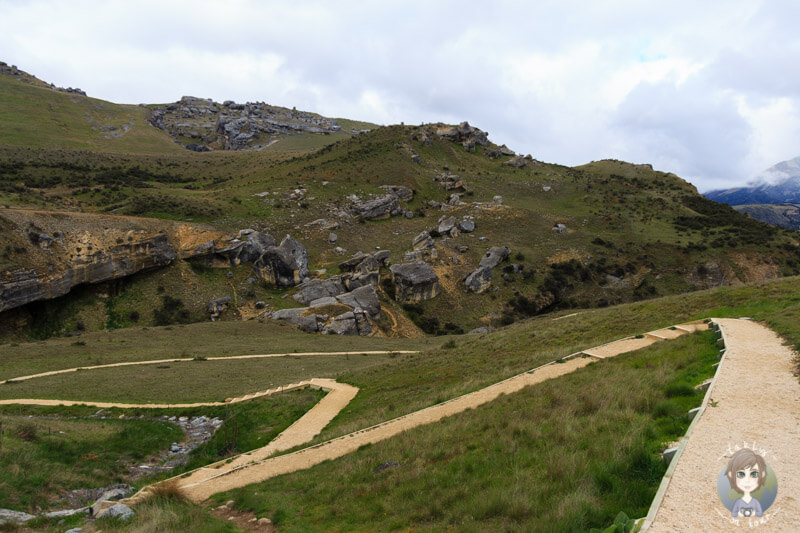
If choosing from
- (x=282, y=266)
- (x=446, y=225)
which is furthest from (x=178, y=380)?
(x=446, y=225)

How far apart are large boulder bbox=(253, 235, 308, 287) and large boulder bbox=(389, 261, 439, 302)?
1189 centimetres

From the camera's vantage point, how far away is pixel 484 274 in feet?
179

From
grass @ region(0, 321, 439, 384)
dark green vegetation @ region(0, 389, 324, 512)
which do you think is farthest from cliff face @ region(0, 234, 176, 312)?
dark green vegetation @ region(0, 389, 324, 512)

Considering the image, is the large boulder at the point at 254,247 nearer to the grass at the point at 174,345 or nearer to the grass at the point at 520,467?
the grass at the point at 174,345

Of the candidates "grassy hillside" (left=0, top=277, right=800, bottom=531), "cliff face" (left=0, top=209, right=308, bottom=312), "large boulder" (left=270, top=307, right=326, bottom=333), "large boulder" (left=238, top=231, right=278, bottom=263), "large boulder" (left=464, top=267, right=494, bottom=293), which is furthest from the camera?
"large boulder" (left=464, top=267, right=494, bottom=293)

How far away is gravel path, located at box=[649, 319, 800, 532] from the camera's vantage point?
4.55 m

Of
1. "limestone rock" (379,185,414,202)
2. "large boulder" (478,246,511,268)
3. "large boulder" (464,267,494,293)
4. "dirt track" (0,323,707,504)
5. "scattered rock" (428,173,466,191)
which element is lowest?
"dirt track" (0,323,707,504)

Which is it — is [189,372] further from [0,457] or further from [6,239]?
[6,239]

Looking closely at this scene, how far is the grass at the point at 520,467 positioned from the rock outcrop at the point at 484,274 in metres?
41.1

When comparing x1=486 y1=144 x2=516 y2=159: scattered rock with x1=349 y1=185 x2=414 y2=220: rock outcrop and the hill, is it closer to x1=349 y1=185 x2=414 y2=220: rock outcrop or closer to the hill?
the hill

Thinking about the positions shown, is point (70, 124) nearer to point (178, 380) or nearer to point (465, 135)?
point (465, 135)

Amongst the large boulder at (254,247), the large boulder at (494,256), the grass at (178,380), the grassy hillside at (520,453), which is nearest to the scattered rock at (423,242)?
the large boulder at (494,256)

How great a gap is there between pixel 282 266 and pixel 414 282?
651 inches

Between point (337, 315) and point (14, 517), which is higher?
point (337, 315)
